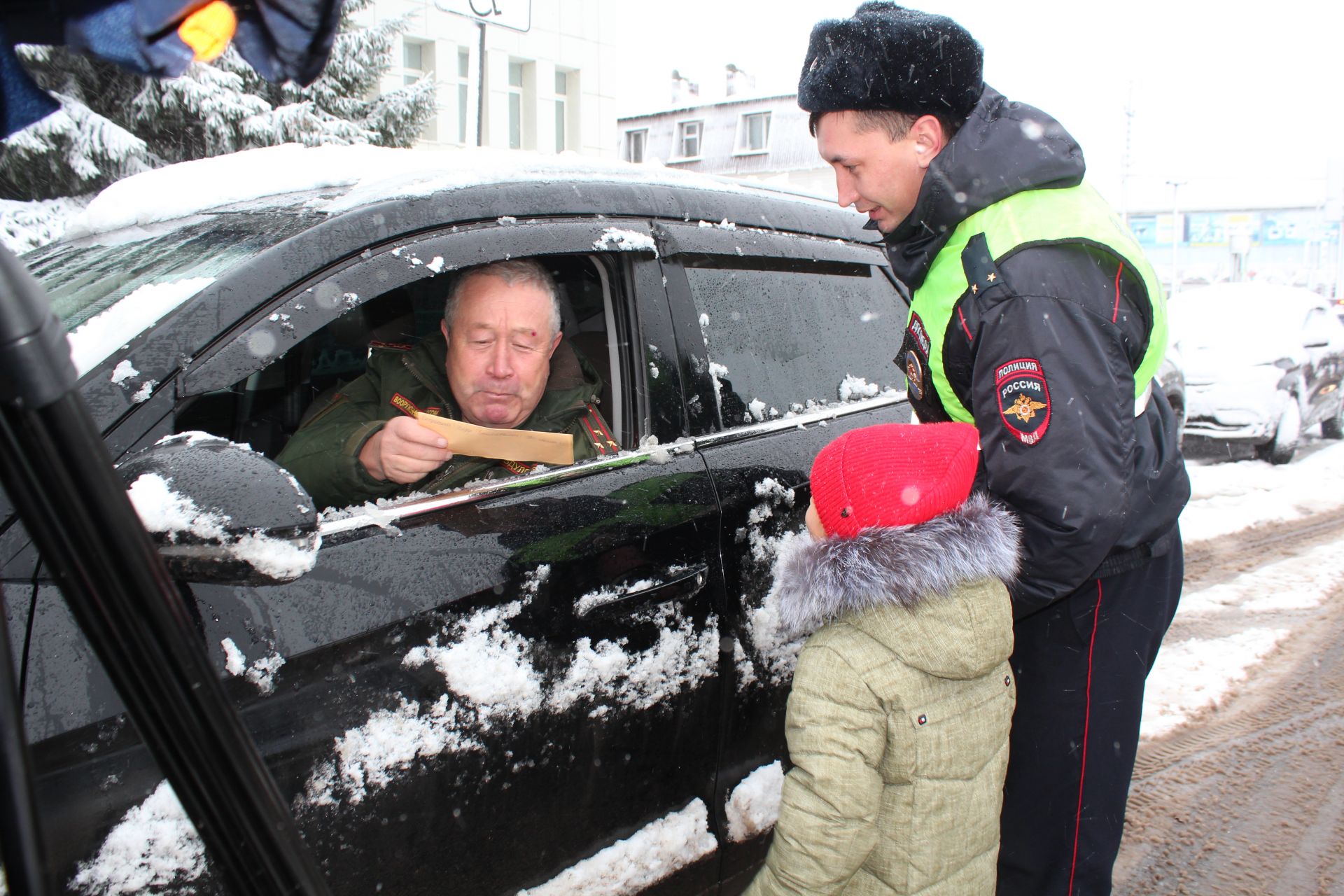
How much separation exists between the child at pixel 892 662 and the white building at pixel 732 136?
109 ft

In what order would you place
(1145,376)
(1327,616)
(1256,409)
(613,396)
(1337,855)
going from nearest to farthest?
(1145,376)
(613,396)
(1337,855)
(1327,616)
(1256,409)

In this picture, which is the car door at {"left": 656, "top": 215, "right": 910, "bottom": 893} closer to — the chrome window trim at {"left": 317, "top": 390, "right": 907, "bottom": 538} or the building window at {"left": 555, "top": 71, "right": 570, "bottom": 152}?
the chrome window trim at {"left": 317, "top": 390, "right": 907, "bottom": 538}

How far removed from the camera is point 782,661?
1974 millimetres

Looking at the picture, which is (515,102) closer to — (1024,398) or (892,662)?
(1024,398)

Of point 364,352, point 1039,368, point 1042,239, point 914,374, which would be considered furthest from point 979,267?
point 364,352

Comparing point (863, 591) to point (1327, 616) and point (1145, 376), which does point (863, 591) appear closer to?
point (1145, 376)

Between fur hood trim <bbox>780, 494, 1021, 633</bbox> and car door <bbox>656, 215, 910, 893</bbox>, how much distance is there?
0.71 ft

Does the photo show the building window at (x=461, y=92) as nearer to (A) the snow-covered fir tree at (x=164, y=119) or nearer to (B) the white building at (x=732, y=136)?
(A) the snow-covered fir tree at (x=164, y=119)

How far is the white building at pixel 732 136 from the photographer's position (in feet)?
118

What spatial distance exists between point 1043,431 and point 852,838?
71cm

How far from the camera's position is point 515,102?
57.2 ft

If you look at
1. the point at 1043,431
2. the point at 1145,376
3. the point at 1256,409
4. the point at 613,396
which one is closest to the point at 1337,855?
the point at 1145,376

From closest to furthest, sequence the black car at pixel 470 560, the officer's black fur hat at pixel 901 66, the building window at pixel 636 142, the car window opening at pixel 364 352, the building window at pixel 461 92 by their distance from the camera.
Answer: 1. the black car at pixel 470 560
2. the officer's black fur hat at pixel 901 66
3. the car window opening at pixel 364 352
4. the building window at pixel 461 92
5. the building window at pixel 636 142

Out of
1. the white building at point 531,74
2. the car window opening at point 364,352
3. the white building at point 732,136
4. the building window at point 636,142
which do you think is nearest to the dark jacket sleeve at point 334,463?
the car window opening at point 364,352
